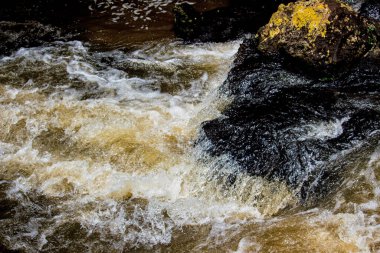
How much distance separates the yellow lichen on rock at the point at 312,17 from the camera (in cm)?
524

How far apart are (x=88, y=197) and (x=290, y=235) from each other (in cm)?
245

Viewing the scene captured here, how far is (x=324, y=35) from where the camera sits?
5203 mm

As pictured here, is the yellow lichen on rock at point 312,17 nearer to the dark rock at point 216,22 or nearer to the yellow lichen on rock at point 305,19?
the yellow lichen on rock at point 305,19

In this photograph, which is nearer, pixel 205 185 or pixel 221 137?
pixel 205 185

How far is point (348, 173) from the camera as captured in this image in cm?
394

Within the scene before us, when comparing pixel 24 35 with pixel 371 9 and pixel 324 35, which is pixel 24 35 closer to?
pixel 324 35

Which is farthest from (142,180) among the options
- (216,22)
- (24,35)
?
(24,35)

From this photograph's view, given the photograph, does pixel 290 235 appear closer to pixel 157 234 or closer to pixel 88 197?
pixel 157 234

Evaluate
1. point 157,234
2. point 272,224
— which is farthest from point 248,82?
point 157,234

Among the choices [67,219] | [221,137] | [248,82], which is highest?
[248,82]

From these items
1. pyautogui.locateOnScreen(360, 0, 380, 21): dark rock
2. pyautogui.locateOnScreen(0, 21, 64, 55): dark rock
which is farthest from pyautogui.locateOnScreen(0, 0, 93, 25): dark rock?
pyautogui.locateOnScreen(360, 0, 380, 21): dark rock

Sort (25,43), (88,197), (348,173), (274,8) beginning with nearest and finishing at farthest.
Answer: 1. (348,173)
2. (88,197)
3. (25,43)
4. (274,8)

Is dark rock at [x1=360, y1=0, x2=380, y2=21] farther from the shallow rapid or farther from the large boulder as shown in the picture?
Answer: the shallow rapid

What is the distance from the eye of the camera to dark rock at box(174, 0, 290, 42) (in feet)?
24.7
